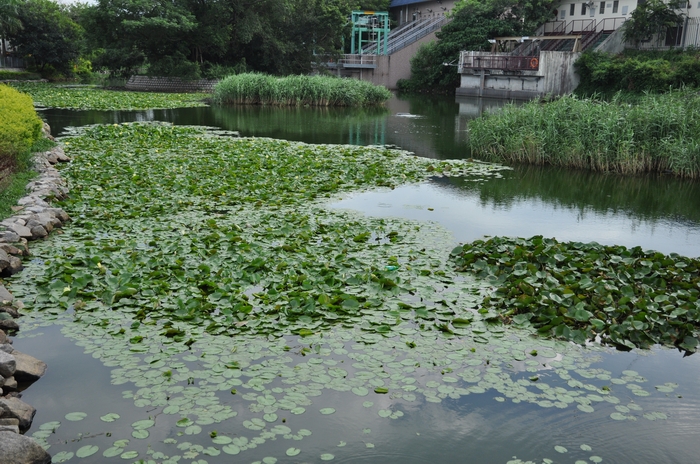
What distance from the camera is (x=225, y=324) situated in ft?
19.0

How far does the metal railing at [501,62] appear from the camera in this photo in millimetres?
34156

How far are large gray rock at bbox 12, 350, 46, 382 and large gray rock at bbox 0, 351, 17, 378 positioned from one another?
0.09m

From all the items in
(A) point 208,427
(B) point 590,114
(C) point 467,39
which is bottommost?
(A) point 208,427

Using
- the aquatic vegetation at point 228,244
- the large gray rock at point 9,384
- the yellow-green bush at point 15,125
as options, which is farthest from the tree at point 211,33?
the large gray rock at point 9,384

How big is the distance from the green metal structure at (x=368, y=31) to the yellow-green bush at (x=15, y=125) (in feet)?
115

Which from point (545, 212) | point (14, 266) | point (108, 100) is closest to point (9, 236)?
point (14, 266)

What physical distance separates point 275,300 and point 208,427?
2025 millimetres

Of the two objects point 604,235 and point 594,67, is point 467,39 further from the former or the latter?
point 604,235

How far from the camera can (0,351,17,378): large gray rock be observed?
474 cm

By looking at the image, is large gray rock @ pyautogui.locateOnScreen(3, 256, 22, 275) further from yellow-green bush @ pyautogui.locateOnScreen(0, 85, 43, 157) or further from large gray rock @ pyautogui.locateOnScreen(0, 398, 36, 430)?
yellow-green bush @ pyautogui.locateOnScreen(0, 85, 43, 157)

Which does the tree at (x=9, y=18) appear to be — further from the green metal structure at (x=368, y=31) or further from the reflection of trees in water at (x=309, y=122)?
A: the green metal structure at (x=368, y=31)

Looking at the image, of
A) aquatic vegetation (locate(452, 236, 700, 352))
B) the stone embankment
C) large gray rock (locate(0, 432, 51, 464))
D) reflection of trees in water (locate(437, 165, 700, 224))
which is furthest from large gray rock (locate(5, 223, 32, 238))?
reflection of trees in water (locate(437, 165, 700, 224))

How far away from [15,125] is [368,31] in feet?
139

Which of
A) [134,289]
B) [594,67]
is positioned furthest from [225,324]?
[594,67]
